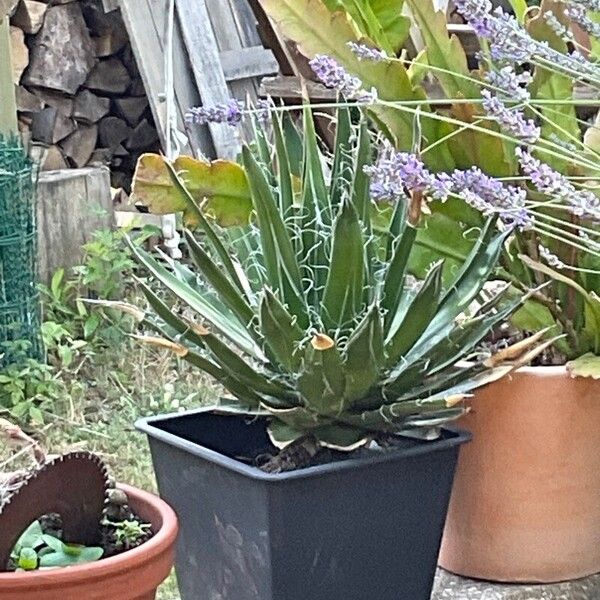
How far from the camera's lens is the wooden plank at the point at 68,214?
2844 mm

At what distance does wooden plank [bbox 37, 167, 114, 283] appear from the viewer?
9.33ft

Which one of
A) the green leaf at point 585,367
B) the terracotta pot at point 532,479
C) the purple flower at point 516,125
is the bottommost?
the terracotta pot at point 532,479

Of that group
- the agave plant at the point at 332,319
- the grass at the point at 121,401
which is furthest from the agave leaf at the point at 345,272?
the grass at the point at 121,401

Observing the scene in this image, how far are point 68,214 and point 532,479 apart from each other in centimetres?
212

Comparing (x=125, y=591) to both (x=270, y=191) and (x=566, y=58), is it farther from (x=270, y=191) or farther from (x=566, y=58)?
(x=566, y=58)

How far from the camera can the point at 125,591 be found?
712 mm

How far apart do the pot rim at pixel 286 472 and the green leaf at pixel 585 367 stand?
4.2 inches

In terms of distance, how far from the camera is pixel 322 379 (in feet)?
2.62

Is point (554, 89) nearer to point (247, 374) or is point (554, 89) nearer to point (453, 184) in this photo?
point (453, 184)

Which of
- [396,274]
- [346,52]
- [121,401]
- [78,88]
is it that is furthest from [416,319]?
[78,88]

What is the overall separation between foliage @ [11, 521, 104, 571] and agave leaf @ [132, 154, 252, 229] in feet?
1.12

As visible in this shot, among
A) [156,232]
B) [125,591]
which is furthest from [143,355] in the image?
[125,591]

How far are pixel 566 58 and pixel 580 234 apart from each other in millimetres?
165

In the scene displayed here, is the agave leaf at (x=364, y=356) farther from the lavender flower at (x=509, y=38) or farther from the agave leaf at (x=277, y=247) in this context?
the lavender flower at (x=509, y=38)
